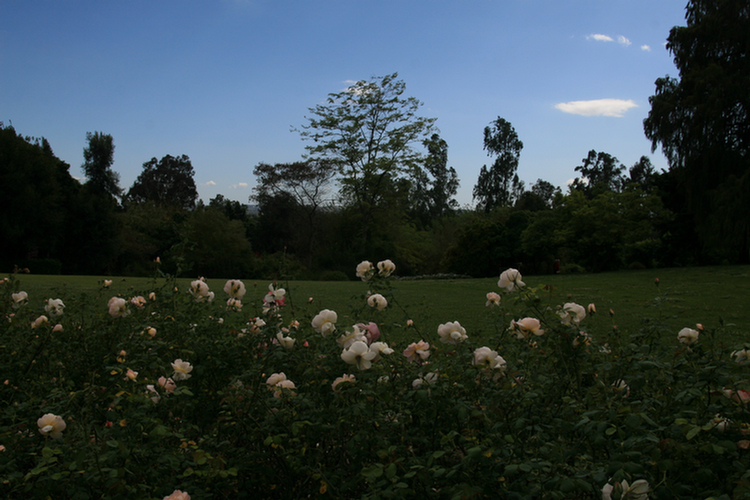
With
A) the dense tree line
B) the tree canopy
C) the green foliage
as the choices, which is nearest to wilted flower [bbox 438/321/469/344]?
the green foliage

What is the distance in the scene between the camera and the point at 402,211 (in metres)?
26.8

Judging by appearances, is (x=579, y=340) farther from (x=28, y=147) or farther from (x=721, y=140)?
(x=28, y=147)

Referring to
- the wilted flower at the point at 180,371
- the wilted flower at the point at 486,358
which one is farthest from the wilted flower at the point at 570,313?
the wilted flower at the point at 180,371

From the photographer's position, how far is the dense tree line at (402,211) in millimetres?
15680

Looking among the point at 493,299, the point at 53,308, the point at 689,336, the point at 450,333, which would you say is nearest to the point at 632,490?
the point at 450,333

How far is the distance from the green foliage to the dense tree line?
14973 millimetres

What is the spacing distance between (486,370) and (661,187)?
74.1 feet

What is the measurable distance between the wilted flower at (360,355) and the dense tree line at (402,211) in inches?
613

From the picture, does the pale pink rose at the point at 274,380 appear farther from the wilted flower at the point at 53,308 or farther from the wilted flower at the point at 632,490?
the wilted flower at the point at 53,308

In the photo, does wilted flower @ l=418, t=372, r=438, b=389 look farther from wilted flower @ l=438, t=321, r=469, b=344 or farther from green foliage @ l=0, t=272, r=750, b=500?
wilted flower @ l=438, t=321, r=469, b=344

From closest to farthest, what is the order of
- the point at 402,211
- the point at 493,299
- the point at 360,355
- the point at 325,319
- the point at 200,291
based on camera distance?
the point at 360,355, the point at 325,319, the point at 493,299, the point at 200,291, the point at 402,211

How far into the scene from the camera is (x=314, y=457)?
1396mm

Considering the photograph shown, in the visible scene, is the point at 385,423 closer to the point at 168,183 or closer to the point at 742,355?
the point at 742,355

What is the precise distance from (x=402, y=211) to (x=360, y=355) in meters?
25.5
